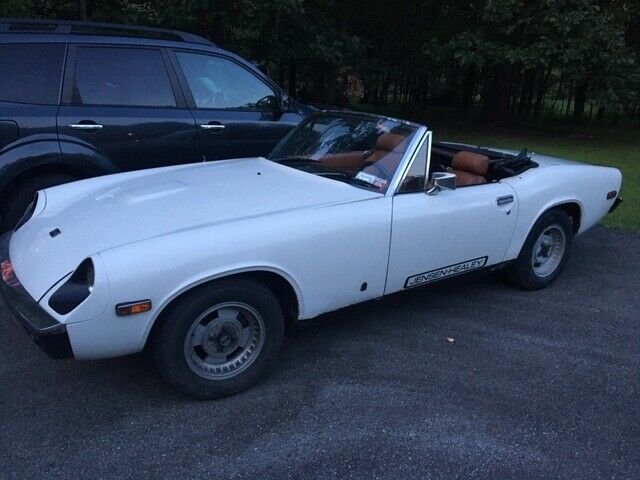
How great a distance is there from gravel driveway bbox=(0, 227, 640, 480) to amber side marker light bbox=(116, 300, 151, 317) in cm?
63

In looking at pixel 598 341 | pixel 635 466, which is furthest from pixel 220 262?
pixel 598 341

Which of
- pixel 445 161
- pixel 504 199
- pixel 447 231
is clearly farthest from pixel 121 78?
pixel 504 199

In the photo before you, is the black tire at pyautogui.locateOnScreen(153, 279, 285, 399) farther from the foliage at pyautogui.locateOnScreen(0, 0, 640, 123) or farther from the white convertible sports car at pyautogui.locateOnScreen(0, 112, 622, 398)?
the foliage at pyautogui.locateOnScreen(0, 0, 640, 123)

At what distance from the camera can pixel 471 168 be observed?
449 centimetres

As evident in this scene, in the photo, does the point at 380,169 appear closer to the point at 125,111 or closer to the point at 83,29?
the point at 125,111

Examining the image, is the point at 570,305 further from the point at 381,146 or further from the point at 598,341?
the point at 381,146

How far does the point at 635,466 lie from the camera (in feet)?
9.03

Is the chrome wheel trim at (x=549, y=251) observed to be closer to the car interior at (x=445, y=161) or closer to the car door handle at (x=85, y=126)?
the car interior at (x=445, y=161)

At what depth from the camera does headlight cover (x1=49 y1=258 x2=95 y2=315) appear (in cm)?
263

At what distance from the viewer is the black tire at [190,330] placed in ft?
9.34

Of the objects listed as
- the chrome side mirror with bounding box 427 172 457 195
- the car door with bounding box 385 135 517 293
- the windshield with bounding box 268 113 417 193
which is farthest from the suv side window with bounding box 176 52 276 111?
the chrome side mirror with bounding box 427 172 457 195

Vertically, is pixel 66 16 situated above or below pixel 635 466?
above

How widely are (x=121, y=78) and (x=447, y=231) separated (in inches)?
130

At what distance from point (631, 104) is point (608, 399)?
477 inches
